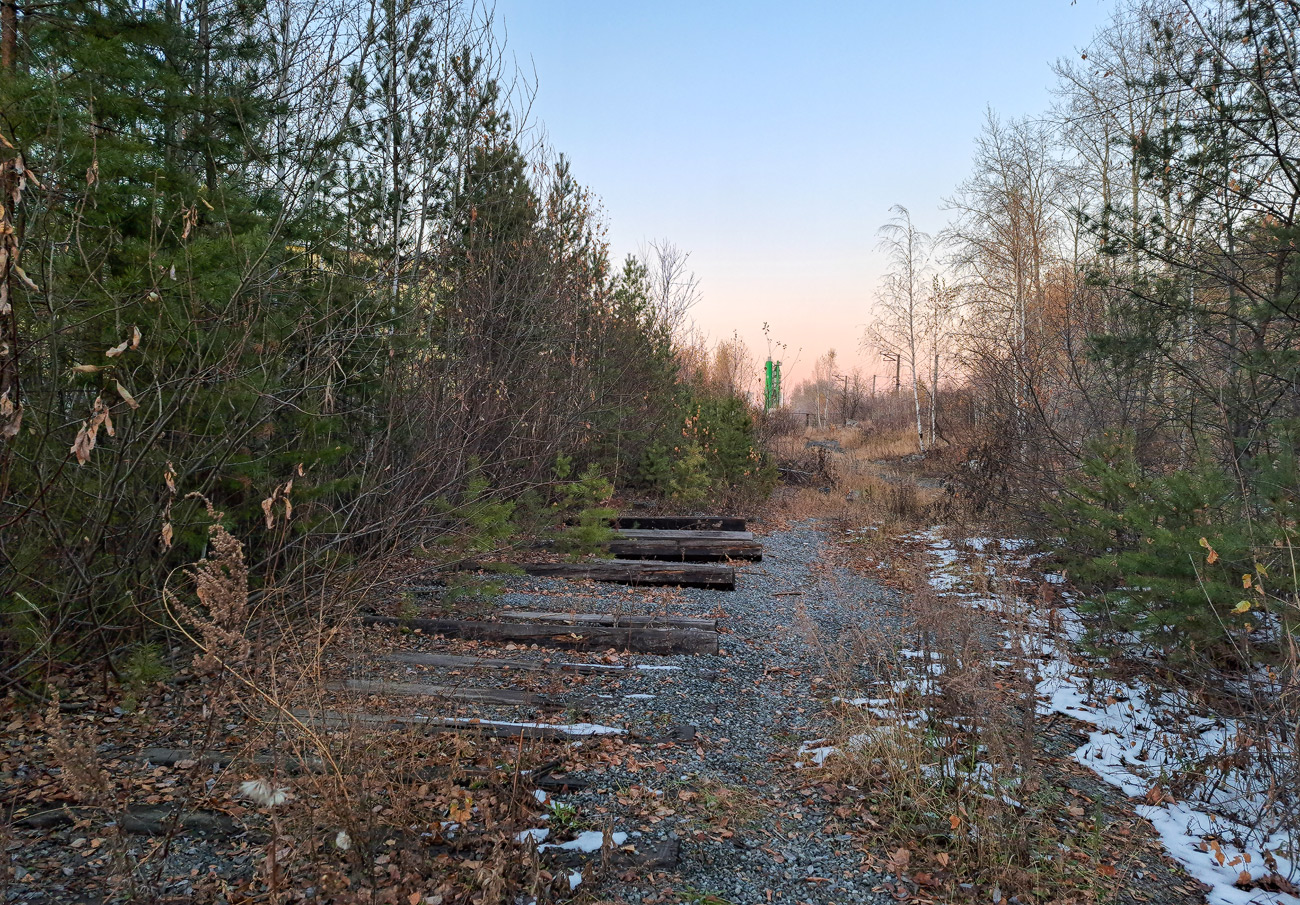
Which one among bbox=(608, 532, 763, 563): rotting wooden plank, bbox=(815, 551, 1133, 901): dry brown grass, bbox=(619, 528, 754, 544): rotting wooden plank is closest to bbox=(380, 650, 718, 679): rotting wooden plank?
bbox=(815, 551, 1133, 901): dry brown grass

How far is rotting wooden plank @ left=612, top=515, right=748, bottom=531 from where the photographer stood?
992 cm

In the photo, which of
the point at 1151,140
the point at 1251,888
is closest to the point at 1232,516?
the point at 1251,888

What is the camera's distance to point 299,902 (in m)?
2.33

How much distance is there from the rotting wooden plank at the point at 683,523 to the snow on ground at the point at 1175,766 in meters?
4.91

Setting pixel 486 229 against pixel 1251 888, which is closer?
pixel 1251 888

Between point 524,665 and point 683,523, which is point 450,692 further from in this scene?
point 683,523

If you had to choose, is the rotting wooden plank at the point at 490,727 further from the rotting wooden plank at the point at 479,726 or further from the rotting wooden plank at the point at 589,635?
the rotting wooden plank at the point at 589,635

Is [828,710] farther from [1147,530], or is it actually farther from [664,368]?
[664,368]

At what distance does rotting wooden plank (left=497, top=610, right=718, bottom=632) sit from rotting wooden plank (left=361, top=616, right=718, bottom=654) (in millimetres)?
142

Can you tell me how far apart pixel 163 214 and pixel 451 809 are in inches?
140

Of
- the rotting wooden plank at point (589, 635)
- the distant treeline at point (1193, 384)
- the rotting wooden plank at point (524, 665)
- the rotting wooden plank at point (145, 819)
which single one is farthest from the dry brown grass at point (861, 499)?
the rotting wooden plank at point (145, 819)

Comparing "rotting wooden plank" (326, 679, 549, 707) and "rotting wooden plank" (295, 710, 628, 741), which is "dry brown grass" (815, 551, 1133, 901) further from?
"rotting wooden plank" (326, 679, 549, 707)

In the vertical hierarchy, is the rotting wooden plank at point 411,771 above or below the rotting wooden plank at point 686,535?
below

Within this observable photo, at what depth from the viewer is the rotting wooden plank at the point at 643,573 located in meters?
7.63
